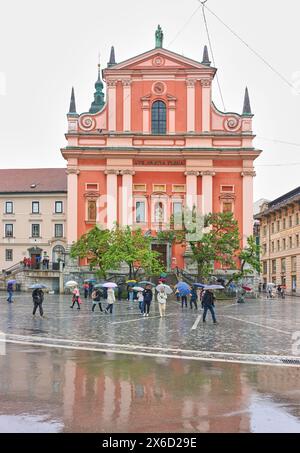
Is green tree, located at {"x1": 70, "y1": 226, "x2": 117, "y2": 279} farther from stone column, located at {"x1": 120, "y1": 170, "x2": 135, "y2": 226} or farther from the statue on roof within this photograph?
the statue on roof

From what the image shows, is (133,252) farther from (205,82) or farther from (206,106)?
(205,82)

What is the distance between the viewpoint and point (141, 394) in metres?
10.0

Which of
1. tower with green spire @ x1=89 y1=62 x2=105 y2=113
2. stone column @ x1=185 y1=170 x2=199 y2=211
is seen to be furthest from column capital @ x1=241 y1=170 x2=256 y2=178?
tower with green spire @ x1=89 y1=62 x2=105 y2=113

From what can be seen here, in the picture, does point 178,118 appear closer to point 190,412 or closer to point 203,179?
point 203,179

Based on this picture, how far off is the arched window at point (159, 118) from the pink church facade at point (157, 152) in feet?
0.32

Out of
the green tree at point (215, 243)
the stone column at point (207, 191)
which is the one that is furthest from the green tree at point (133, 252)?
the stone column at point (207, 191)

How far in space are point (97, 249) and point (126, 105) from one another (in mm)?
15197

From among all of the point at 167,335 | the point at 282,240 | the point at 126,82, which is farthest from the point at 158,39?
the point at 167,335

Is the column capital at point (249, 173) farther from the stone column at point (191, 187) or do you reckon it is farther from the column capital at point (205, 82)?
the column capital at point (205, 82)

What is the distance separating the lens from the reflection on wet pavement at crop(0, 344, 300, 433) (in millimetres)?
8031

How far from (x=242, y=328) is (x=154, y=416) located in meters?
14.6

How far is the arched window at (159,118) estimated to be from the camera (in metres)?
58.0

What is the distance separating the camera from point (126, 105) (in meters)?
57.5
